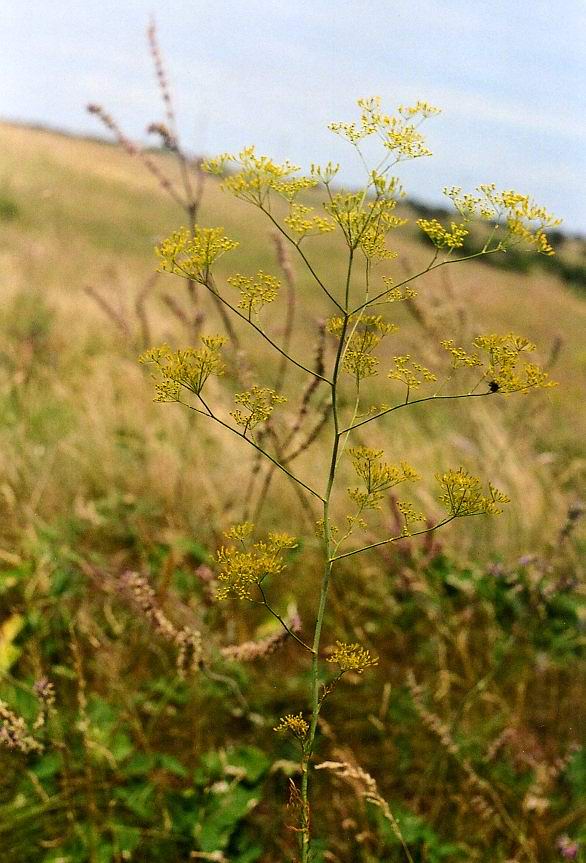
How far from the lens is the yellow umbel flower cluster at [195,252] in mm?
972

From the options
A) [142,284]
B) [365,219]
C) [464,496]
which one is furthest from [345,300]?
[142,284]

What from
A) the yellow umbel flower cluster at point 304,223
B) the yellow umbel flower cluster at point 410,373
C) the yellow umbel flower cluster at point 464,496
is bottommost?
the yellow umbel flower cluster at point 464,496

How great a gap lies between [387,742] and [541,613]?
56 centimetres

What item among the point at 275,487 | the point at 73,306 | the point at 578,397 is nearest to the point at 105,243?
the point at 73,306

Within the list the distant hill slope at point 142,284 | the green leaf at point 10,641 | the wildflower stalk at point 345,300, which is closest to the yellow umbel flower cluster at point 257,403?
the wildflower stalk at point 345,300

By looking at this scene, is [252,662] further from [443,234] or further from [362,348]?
[443,234]

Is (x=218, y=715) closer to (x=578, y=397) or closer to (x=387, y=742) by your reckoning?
(x=387, y=742)

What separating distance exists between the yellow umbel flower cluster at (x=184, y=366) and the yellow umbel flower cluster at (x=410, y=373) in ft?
0.70

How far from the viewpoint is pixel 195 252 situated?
3.22ft

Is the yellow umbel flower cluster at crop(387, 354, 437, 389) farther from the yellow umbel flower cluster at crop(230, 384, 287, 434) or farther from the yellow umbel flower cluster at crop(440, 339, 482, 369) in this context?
the yellow umbel flower cluster at crop(230, 384, 287, 434)

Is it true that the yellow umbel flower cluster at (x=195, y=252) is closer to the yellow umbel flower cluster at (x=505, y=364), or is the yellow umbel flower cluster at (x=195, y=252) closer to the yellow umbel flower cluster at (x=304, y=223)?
the yellow umbel flower cluster at (x=304, y=223)

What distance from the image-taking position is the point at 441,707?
8.36 feet

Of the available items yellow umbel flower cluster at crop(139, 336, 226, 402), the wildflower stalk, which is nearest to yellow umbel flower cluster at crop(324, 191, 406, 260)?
the wildflower stalk

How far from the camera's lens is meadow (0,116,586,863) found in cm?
196
